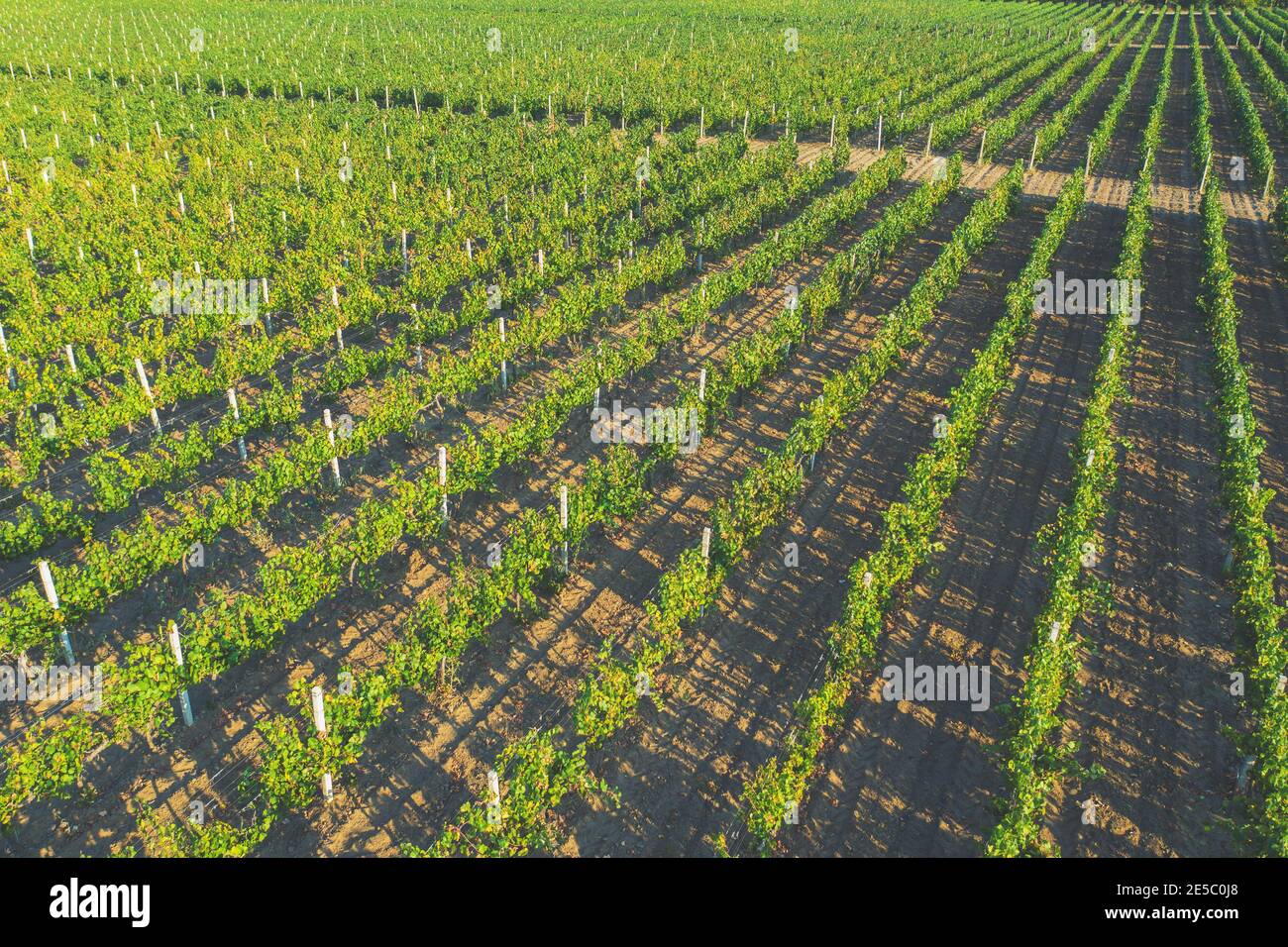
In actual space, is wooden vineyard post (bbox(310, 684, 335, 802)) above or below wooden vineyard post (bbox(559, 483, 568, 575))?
below

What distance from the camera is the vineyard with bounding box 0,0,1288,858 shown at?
10.2 metres

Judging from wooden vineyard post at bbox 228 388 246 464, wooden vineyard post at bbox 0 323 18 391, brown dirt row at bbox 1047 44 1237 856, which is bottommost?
brown dirt row at bbox 1047 44 1237 856

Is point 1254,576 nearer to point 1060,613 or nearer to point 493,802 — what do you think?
point 1060,613

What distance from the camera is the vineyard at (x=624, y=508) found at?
401 inches

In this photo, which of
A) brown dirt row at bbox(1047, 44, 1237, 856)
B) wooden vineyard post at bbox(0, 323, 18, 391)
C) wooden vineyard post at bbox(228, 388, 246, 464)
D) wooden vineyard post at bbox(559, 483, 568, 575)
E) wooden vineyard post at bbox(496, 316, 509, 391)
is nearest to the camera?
brown dirt row at bbox(1047, 44, 1237, 856)

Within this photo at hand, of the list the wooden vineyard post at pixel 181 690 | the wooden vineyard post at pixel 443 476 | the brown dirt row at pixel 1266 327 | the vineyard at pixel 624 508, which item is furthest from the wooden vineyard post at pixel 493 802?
the brown dirt row at pixel 1266 327

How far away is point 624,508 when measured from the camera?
1441cm

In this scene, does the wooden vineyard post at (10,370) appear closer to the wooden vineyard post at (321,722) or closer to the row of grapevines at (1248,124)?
the wooden vineyard post at (321,722)

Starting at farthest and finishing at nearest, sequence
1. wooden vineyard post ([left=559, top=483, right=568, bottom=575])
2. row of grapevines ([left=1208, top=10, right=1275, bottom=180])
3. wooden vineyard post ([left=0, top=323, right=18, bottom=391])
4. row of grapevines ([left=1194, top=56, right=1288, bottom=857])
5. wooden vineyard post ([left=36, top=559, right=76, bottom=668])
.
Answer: row of grapevines ([left=1208, top=10, right=1275, bottom=180])
wooden vineyard post ([left=0, top=323, right=18, bottom=391])
wooden vineyard post ([left=559, top=483, right=568, bottom=575])
wooden vineyard post ([left=36, top=559, right=76, bottom=668])
row of grapevines ([left=1194, top=56, right=1288, bottom=857])

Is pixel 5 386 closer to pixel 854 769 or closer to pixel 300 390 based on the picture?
pixel 300 390

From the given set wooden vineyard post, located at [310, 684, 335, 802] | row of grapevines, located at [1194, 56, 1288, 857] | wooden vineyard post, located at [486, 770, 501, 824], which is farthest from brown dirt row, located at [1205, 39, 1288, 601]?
wooden vineyard post, located at [310, 684, 335, 802]

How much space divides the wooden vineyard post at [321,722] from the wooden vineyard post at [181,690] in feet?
6.52

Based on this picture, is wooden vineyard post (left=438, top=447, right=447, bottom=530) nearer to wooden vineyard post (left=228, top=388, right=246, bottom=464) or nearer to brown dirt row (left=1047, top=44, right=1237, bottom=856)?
wooden vineyard post (left=228, top=388, right=246, bottom=464)

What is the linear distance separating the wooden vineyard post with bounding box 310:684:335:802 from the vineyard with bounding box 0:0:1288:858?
76mm
